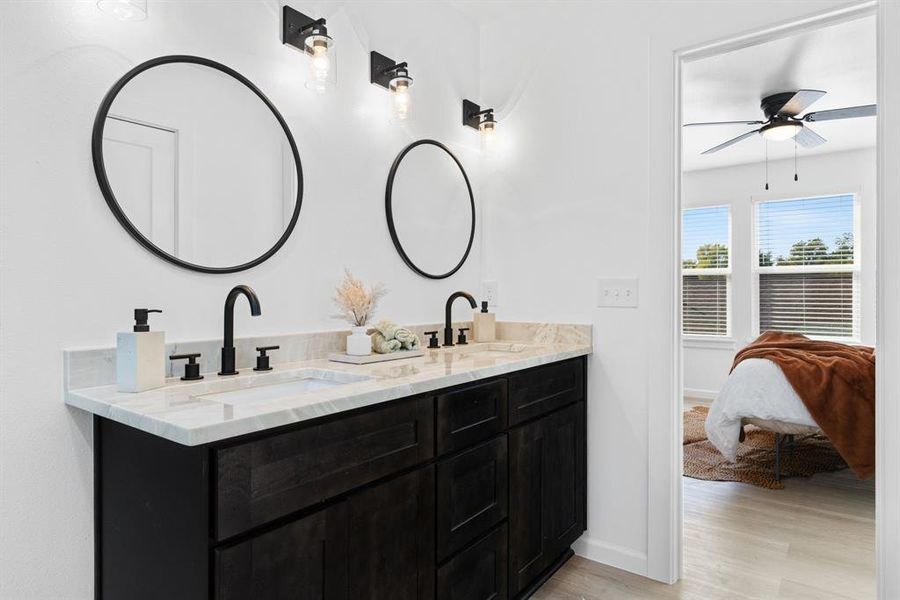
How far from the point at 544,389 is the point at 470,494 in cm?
56

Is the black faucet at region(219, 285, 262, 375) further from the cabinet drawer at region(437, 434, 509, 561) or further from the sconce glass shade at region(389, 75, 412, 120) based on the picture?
the sconce glass shade at region(389, 75, 412, 120)

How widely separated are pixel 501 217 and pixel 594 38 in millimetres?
894

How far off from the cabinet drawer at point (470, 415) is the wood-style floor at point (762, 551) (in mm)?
824

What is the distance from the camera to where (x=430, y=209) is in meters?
2.41

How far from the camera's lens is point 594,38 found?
2348 mm

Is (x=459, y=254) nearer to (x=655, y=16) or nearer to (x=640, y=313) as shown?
(x=640, y=313)

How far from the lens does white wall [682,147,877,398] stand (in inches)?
195

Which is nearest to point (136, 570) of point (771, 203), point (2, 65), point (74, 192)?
point (74, 192)

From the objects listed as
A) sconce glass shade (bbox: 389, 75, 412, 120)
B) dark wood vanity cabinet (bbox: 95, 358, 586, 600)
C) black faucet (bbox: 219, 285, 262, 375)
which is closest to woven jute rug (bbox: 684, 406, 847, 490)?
dark wood vanity cabinet (bbox: 95, 358, 586, 600)

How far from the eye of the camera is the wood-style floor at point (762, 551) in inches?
81.1

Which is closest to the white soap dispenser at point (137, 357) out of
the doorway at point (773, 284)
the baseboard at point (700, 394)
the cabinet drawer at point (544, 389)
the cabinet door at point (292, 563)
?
the cabinet door at point (292, 563)

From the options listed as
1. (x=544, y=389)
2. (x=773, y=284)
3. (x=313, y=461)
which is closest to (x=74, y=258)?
(x=313, y=461)

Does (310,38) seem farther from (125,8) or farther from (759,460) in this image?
(759,460)

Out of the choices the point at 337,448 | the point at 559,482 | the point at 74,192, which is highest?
the point at 74,192
